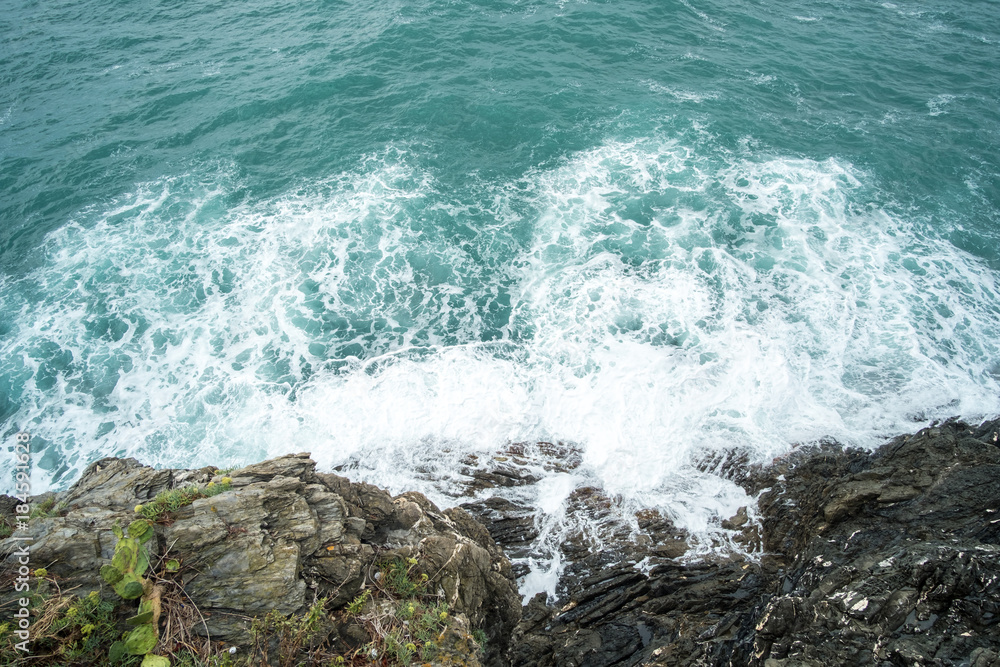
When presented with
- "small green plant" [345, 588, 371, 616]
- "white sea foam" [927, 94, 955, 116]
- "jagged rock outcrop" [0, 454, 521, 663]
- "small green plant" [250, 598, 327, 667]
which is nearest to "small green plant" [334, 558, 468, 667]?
"small green plant" [345, 588, 371, 616]

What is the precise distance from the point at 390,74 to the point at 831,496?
105 feet

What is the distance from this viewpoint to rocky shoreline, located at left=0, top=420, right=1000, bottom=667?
30.5ft

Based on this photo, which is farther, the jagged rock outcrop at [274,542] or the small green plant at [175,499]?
the small green plant at [175,499]

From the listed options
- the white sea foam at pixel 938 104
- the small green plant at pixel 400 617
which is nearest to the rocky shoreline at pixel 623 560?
the small green plant at pixel 400 617

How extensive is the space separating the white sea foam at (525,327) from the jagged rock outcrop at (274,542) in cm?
363

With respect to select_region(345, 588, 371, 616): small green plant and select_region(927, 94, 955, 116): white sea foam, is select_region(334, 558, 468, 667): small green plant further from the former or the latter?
select_region(927, 94, 955, 116): white sea foam

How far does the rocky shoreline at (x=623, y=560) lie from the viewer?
9.30 m

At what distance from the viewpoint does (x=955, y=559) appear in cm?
972

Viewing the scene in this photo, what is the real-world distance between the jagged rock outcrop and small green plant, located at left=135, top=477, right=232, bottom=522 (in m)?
0.16

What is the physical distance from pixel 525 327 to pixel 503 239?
17.4 feet

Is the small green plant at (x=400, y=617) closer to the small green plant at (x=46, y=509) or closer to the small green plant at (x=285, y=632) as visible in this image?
the small green plant at (x=285, y=632)

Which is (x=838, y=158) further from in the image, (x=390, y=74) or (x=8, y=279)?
(x=8, y=279)

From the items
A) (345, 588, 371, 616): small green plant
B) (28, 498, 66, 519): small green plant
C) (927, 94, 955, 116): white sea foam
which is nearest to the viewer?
(345, 588, 371, 616): small green plant

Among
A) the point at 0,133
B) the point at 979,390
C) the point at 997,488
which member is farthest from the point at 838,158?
the point at 0,133
